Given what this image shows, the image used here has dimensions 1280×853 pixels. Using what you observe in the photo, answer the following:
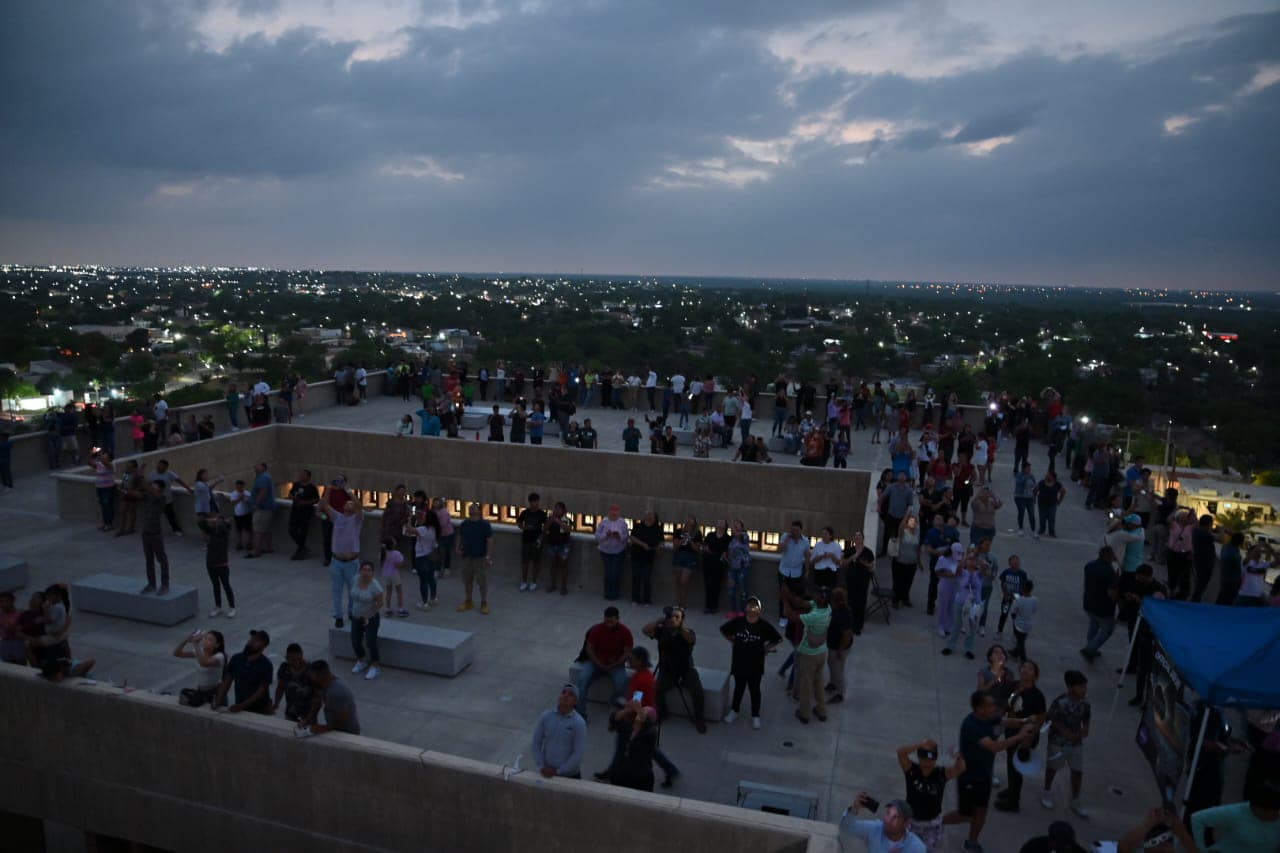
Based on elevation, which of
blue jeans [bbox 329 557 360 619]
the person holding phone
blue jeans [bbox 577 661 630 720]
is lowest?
blue jeans [bbox 577 661 630 720]

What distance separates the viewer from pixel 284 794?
754 cm

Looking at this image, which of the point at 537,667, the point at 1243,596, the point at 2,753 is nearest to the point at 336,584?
the point at 537,667

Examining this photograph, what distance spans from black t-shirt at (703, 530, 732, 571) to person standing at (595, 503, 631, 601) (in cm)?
122

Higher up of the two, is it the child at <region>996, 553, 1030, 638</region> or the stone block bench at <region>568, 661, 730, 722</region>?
the child at <region>996, 553, 1030, 638</region>

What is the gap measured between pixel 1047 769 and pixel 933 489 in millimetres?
7484

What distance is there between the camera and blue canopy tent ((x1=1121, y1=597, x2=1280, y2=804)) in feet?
22.3

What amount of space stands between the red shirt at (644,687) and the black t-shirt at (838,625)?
245 cm

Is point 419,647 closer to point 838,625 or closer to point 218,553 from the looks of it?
point 218,553

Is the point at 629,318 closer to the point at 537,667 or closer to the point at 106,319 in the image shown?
the point at 106,319

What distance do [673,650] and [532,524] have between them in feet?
15.1

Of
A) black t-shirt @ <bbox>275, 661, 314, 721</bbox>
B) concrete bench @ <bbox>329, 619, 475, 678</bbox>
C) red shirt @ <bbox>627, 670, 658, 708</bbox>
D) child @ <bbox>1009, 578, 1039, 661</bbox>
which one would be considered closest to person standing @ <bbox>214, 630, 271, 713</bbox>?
black t-shirt @ <bbox>275, 661, 314, 721</bbox>

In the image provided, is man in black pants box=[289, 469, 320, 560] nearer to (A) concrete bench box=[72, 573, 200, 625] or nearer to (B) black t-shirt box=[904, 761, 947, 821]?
(A) concrete bench box=[72, 573, 200, 625]

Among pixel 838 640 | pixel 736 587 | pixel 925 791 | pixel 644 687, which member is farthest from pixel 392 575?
pixel 925 791

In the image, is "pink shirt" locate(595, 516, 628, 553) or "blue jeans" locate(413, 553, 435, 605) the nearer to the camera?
"blue jeans" locate(413, 553, 435, 605)
